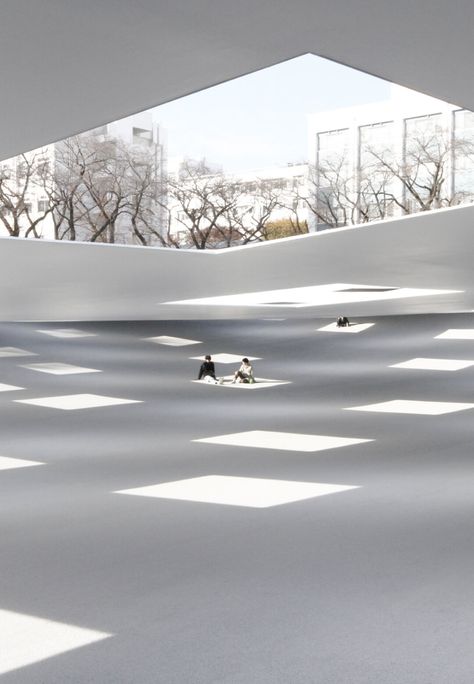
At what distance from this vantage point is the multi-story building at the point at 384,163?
8.98 m

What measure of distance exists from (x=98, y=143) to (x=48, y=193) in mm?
1488

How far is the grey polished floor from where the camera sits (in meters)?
6.20

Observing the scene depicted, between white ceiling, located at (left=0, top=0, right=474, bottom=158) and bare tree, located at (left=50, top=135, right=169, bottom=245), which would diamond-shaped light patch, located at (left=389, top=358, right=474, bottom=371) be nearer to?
bare tree, located at (left=50, top=135, right=169, bottom=245)

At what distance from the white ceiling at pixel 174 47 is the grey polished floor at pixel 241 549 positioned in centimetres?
401

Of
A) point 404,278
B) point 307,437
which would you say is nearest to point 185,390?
point 307,437

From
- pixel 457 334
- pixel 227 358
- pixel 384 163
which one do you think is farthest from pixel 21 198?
pixel 457 334

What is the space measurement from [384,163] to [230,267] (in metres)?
3.25

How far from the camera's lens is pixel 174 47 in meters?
3.92

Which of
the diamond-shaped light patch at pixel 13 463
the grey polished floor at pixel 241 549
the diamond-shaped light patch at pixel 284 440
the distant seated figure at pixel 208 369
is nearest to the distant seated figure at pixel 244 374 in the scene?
the distant seated figure at pixel 208 369

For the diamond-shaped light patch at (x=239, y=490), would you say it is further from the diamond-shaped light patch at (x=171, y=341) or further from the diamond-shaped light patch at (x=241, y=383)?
the diamond-shaped light patch at (x=171, y=341)

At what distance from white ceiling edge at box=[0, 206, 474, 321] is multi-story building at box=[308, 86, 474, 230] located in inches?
46.2

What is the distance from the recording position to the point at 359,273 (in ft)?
26.0

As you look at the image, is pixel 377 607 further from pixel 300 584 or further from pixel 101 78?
pixel 101 78

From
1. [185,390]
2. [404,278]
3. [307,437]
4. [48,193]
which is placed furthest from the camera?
[185,390]
